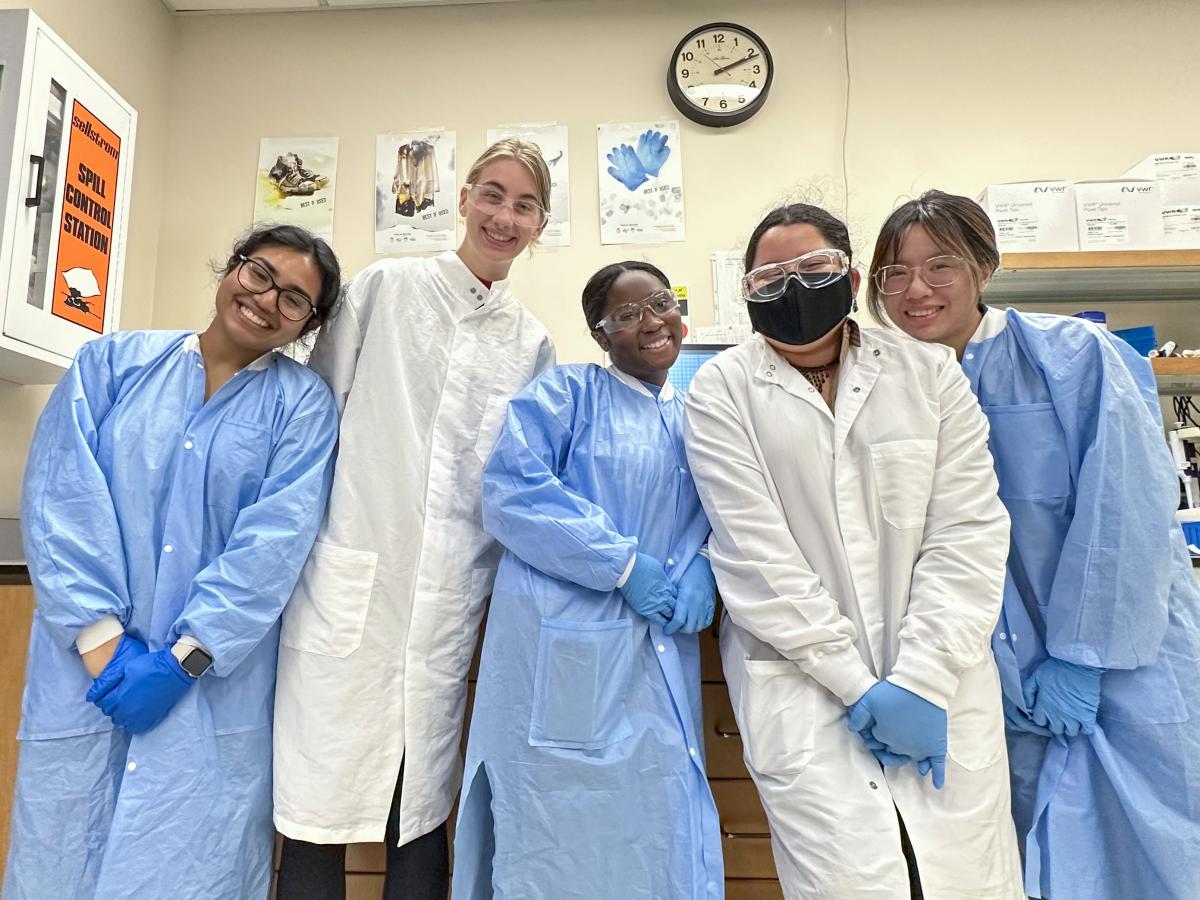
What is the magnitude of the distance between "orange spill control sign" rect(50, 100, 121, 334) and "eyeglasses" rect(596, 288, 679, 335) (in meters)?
1.58

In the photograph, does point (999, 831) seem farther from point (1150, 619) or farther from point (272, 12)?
point (272, 12)

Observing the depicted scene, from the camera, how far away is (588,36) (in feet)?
10.3

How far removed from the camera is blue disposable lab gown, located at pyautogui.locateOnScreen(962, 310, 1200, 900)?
1.20 meters

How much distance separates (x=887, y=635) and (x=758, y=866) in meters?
0.60

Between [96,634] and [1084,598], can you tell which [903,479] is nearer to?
[1084,598]

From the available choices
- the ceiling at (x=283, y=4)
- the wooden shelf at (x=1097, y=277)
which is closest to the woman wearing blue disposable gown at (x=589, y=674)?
the wooden shelf at (x=1097, y=277)

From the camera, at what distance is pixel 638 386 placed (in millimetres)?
1585

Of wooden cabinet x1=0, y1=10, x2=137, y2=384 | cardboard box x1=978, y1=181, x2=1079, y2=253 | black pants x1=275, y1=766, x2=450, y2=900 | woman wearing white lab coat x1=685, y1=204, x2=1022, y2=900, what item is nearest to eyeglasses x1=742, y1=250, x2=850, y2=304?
woman wearing white lab coat x1=685, y1=204, x2=1022, y2=900

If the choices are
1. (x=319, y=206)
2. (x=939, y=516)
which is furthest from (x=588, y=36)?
(x=939, y=516)

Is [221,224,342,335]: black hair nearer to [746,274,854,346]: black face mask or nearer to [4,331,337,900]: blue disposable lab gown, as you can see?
[4,331,337,900]: blue disposable lab gown

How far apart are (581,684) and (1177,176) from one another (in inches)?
110

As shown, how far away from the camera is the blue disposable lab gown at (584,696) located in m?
1.21

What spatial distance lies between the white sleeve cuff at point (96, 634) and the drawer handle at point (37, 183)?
4.34 feet

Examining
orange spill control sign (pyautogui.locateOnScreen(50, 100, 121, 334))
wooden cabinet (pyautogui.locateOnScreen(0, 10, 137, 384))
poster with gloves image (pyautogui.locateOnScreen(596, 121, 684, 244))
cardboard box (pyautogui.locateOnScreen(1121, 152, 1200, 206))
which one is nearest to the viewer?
wooden cabinet (pyautogui.locateOnScreen(0, 10, 137, 384))
